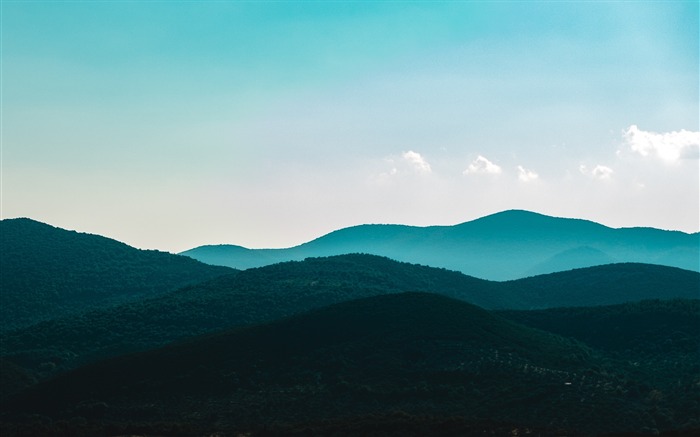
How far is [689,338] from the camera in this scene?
11062 cm

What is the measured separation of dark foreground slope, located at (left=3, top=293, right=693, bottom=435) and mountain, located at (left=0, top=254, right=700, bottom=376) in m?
31.5

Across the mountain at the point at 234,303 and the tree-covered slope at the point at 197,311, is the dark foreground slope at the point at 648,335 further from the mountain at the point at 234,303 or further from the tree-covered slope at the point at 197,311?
the tree-covered slope at the point at 197,311

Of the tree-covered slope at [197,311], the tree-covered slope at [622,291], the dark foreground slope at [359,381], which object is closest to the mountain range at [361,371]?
the dark foreground slope at [359,381]

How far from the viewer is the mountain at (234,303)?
13388 centimetres

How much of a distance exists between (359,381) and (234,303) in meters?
73.5

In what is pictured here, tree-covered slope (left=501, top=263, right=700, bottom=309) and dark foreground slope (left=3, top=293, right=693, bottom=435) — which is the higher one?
tree-covered slope (left=501, top=263, right=700, bottom=309)

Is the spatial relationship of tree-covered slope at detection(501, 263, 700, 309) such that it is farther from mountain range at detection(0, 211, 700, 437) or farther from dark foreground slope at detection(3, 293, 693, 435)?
dark foreground slope at detection(3, 293, 693, 435)

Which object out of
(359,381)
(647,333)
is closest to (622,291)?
(647,333)

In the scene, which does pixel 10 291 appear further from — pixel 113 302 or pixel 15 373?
pixel 15 373

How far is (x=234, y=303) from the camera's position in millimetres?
158125

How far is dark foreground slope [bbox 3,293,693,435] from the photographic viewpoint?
7475 cm

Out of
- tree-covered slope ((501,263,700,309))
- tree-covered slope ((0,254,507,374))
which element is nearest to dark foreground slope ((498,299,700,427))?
tree-covered slope ((0,254,507,374))

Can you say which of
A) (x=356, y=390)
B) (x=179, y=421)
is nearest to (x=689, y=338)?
(x=356, y=390)

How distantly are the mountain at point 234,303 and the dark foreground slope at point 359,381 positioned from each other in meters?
31.5
